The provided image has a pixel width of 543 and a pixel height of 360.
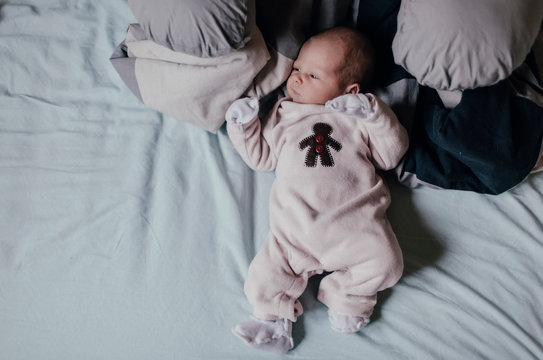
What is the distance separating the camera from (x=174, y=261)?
0.94m

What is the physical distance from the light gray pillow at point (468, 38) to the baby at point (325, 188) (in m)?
0.14

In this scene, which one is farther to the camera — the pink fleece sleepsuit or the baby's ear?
the baby's ear

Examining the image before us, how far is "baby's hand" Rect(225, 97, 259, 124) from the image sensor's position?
966mm

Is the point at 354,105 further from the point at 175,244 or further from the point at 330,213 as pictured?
the point at 175,244

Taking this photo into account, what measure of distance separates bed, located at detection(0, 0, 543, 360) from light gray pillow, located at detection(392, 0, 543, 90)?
0.07m

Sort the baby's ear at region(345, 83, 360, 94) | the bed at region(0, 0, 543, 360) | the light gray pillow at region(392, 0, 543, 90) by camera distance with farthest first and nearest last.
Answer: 1. the baby's ear at region(345, 83, 360, 94)
2. the bed at region(0, 0, 543, 360)
3. the light gray pillow at region(392, 0, 543, 90)

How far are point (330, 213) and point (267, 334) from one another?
25cm

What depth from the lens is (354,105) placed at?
35.4 inches

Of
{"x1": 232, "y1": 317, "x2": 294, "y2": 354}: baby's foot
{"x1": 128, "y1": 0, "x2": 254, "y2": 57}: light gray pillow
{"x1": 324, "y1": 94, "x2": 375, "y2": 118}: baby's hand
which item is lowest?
{"x1": 232, "y1": 317, "x2": 294, "y2": 354}: baby's foot

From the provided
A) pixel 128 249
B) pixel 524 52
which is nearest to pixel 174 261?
pixel 128 249

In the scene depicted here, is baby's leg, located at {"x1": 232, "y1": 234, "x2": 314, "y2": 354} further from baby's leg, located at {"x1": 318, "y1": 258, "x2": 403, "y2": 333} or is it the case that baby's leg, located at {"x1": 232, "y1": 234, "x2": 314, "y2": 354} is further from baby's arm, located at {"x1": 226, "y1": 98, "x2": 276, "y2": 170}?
baby's arm, located at {"x1": 226, "y1": 98, "x2": 276, "y2": 170}

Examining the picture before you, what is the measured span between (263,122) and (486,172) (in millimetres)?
467

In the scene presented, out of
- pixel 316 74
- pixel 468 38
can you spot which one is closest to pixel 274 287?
pixel 316 74

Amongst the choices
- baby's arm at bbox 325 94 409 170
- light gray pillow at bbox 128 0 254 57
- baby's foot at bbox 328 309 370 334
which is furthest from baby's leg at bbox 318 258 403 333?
light gray pillow at bbox 128 0 254 57
